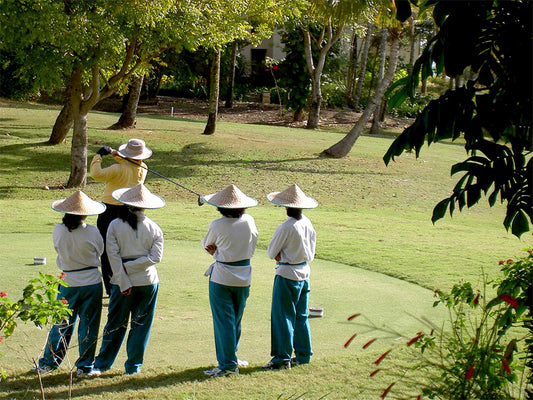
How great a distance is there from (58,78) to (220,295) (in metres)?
11.5

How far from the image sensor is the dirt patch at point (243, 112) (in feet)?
118

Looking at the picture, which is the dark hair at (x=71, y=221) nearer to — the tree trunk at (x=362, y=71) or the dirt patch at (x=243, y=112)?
the dirt patch at (x=243, y=112)

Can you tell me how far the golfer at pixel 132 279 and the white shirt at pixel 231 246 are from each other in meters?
0.63

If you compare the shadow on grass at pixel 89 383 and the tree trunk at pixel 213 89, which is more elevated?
the tree trunk at pixel 213 89

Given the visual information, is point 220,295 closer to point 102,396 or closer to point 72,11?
point 102,396

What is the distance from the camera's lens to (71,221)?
670cm

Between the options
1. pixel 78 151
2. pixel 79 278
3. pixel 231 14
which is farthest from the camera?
pixel 78 151

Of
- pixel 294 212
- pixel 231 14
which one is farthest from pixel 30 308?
pixel 231 14

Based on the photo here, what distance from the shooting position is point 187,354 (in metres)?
7.17

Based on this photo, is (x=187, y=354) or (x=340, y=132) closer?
(x=187, y=354)

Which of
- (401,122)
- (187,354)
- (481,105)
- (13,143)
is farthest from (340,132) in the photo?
(481,105)

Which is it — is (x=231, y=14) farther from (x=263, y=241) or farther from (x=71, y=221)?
(x=71, y=221)

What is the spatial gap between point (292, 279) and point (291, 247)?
13.9 inches

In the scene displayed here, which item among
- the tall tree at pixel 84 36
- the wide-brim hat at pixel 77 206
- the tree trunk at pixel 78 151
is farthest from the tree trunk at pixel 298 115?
the wide-brim hat at pixel 77 206
